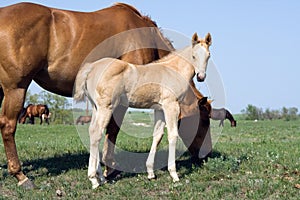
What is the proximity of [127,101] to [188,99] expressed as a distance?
1603 mm

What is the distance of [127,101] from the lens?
259 inches

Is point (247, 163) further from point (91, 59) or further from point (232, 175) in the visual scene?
point (91, 59)

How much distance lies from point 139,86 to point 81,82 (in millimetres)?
891

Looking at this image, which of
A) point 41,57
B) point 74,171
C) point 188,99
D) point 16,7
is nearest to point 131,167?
point 74,171

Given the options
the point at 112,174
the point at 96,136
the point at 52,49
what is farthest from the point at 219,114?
the point at 96,136

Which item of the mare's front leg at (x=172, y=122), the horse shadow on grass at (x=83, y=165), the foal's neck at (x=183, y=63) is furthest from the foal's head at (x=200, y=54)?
the horse shadow on grass at (x=83, y=165)

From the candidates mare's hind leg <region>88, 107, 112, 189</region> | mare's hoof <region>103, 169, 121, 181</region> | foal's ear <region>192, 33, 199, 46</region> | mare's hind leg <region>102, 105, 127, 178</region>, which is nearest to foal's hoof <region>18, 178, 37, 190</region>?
mare's hind leg <region>88, 107, 112, 189</region>

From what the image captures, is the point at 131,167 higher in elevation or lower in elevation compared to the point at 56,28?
lower

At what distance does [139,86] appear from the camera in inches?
257

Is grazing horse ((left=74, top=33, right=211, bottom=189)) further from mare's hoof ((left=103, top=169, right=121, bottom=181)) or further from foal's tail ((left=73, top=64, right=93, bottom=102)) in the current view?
mare's hoof ((left=103, top=169, right=121, bottom=181))

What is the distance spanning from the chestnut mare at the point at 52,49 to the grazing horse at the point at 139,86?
1.90 ft

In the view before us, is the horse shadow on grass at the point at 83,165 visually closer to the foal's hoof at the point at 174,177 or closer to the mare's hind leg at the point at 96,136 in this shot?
the foal's hoof at the point at 174,177

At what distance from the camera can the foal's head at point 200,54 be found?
6287 mm

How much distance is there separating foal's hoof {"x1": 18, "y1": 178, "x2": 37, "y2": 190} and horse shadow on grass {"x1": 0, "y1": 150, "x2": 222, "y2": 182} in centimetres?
70
